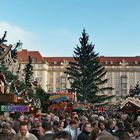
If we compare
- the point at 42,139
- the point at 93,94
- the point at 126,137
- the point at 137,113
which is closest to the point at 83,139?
the point at 42,139

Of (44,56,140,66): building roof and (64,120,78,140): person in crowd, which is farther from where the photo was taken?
(44,56,140,66): building roof

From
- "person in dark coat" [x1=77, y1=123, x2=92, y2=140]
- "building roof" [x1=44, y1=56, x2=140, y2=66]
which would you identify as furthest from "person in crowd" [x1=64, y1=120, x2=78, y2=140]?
"building roof" [x1=44, y1=56, x2=140, y2=66]

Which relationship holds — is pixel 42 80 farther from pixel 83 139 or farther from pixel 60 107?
pixel 83 139

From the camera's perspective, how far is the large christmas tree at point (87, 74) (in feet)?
221

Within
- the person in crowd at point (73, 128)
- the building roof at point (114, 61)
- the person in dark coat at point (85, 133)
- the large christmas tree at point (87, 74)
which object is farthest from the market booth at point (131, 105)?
the building roof at point (114, 61)

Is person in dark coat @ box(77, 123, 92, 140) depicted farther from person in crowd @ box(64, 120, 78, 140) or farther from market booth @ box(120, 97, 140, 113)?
market booth @ box(120, 97, 140, 113)

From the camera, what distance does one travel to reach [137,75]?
156625 mm

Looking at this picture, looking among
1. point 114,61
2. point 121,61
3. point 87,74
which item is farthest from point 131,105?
point 114,61

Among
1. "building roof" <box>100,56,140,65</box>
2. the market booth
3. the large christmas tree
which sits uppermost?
"building roof" <box>100,56,140,65</box>

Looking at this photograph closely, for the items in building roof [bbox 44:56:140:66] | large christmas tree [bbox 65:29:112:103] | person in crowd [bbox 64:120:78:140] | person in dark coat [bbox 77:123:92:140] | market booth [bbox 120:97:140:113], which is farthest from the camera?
building roof [bbox 44:56:140:66]

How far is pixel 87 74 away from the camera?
68.4 meters

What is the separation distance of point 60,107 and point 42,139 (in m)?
24.8

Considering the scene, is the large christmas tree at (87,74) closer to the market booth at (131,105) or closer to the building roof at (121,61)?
the market booth at (131,105)

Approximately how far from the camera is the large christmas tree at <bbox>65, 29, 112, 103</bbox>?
67.4m
